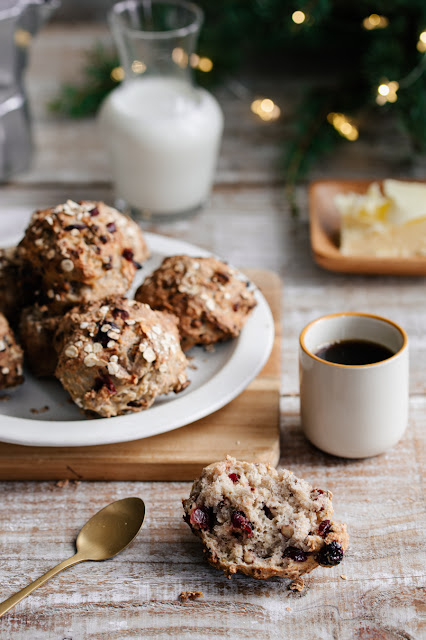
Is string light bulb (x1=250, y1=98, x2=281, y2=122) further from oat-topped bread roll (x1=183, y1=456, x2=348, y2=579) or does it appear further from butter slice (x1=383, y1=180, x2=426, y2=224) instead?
oat-topped bread roll (x1=183, y1=456, x2=348, y2=579)

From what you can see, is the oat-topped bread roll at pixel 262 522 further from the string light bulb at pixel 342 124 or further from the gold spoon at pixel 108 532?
the string light bulb at pixel 342 124

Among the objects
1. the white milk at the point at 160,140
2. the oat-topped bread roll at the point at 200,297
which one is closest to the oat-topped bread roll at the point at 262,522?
the oat-topped bread roll at the point at 200,297

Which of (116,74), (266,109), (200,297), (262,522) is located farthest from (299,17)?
(262,522)

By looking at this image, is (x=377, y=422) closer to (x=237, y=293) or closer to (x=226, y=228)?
(x=237, y=293)

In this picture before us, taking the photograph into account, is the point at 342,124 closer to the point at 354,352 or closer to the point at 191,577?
the point at 354,352

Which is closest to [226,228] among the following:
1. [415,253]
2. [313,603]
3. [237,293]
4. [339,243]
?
[339,243]

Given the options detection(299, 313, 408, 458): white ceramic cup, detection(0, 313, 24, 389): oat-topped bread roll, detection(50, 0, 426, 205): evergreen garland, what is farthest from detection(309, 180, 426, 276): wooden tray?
detection(0, 313, 24, 389): oat-topped bread roll
